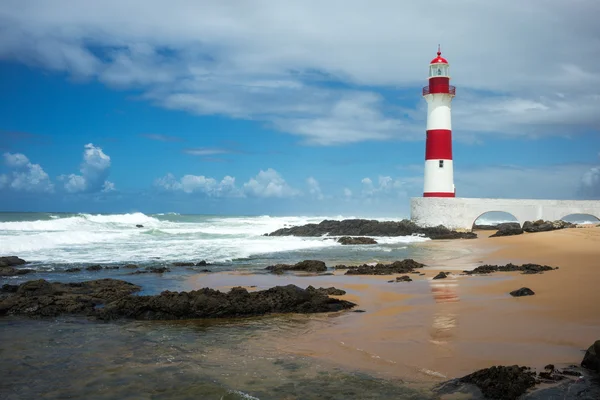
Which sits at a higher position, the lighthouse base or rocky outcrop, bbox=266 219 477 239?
the lighthouse base

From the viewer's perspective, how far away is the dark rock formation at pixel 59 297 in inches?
297

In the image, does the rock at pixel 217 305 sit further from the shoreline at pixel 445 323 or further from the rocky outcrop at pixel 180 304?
the shoreline at pixel 445 323

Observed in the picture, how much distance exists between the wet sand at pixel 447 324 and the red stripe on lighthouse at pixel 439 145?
50.3 ft

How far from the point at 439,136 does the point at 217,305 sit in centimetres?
2119

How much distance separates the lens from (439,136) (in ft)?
86.4

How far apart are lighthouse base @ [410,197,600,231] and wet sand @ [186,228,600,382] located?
49.8 feet

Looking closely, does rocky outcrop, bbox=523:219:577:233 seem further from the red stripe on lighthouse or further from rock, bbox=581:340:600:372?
rock, bbox=581:340:600:372

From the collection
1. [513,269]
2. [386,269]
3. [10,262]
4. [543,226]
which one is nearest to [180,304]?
[386,269]

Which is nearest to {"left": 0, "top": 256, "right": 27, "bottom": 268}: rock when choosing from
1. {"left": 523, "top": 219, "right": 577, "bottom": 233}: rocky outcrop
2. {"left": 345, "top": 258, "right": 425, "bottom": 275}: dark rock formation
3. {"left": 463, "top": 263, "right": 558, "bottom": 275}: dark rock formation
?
{"left": 345, "top": 258, "right": 425, "bottom": 275}: dark rock formation

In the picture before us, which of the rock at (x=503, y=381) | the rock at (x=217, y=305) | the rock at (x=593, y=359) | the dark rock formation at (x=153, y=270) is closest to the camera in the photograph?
the rock at (x=503, y=381)

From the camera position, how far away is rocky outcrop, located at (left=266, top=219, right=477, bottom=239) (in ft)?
82.5

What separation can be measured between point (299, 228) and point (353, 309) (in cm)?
2138

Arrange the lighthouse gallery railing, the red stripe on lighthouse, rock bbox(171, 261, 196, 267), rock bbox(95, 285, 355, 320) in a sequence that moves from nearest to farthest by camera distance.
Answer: rock bbox(95, 285, 355, 320) < rock bbox(171, 261, 196, 267) < the red stripe on lighthouse < the lighthouse gallery railing

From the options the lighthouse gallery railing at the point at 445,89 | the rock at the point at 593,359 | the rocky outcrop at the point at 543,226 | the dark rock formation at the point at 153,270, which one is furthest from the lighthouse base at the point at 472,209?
the rock at the point at 593,359
